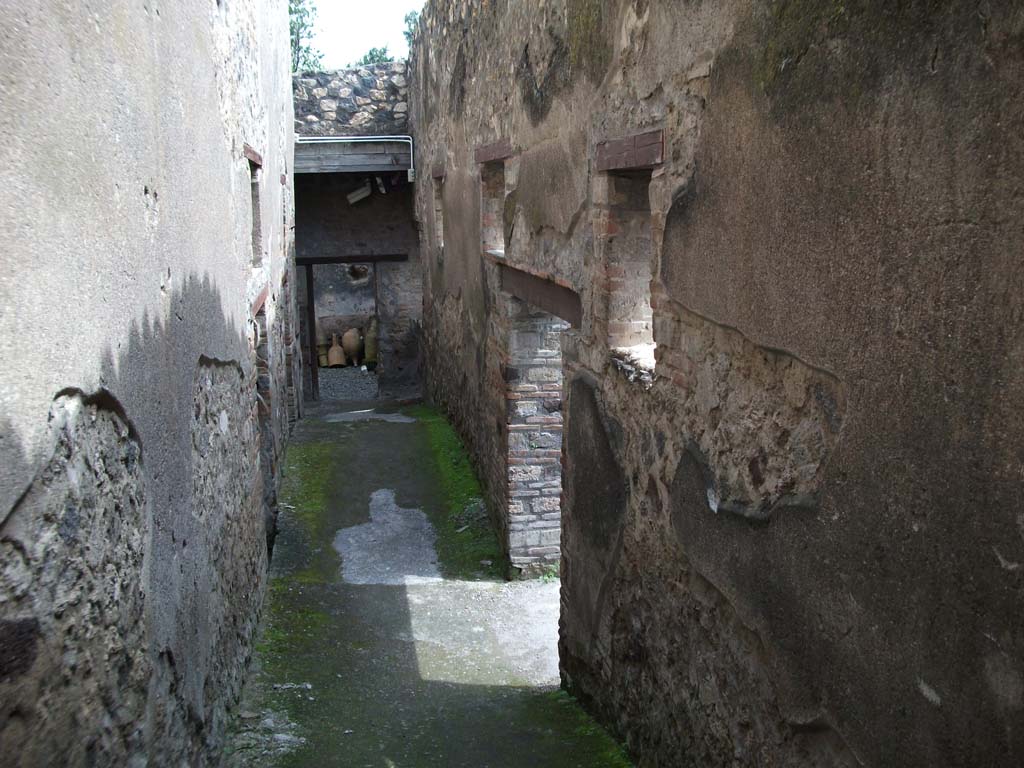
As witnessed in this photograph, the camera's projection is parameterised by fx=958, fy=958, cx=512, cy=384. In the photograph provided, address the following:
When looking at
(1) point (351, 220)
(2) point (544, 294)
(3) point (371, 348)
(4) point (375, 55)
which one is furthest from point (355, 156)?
(4) point (375, 55)

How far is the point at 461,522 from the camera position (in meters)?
7.02

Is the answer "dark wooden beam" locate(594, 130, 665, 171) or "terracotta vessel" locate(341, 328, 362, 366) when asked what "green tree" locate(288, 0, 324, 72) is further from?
"dark wooden beam" locate(594, 130, 665, 171)

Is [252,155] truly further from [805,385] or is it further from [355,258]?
[355,258]

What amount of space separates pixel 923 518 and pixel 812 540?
0.44 meters

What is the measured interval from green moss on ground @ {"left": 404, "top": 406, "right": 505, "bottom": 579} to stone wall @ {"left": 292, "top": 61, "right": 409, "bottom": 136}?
5294mm

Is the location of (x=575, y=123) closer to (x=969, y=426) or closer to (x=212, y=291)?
(x=212, y=291)

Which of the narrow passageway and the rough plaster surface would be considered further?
the narrow passageway

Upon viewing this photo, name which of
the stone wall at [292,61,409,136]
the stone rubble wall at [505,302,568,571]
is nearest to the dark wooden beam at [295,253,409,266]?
the stone wall at [292,61,409,136]

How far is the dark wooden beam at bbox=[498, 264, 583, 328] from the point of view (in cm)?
457

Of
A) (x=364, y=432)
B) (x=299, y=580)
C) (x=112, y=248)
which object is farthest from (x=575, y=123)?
(x=364, y=432)

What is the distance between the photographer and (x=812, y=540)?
223cm

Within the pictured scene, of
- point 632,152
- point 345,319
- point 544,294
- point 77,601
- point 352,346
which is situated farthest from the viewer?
point 345,319

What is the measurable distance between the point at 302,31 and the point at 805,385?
2456 centimetres

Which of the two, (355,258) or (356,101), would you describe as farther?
(355,258)
